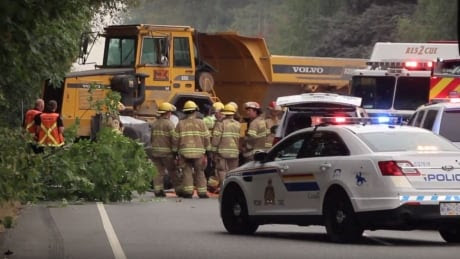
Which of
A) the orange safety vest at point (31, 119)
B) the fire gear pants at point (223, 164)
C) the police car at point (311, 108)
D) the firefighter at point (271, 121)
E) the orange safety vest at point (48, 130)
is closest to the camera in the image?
the police car at point (311, 108)

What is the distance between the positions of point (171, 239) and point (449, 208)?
3.63m

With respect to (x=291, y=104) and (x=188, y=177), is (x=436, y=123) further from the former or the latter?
(x=188, y=177)

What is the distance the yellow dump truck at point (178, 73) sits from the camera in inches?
1071

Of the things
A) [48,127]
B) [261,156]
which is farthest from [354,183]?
[48,127]

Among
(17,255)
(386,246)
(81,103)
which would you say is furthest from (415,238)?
(81,103)

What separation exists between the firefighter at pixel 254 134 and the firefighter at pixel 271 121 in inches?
5.2

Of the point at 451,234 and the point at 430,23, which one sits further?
the point at 430,23

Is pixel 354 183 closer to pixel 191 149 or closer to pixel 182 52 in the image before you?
pixel 191 149

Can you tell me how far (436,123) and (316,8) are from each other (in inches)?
1537

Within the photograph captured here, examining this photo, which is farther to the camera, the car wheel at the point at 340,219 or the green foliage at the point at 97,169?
the green foliage at the point at 97,169

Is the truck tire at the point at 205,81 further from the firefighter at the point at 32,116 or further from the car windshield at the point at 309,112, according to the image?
the car windshield at the point at 309,112

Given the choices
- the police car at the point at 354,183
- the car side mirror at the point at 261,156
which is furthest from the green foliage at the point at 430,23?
the police car at the point at 354,183

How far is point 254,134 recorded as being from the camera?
24.8 meters

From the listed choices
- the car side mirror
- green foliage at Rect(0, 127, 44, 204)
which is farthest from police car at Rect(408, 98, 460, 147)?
green foliage at Rect(0, 127, 44, 204)
